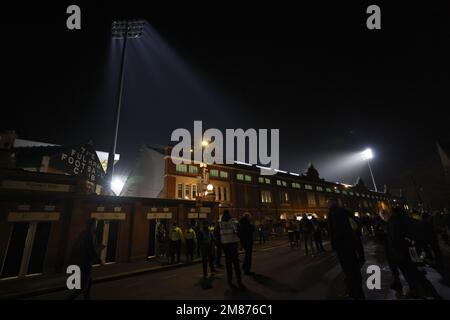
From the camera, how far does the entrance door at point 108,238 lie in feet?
40.0

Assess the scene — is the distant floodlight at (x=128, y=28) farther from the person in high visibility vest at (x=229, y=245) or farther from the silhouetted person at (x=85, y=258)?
the person in high visibility vest at (x=229, y=245)

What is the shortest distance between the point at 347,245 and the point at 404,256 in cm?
153

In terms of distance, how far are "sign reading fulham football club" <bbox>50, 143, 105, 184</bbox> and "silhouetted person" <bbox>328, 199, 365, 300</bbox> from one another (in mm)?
16428

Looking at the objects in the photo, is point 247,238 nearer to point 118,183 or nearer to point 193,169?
point 193,169

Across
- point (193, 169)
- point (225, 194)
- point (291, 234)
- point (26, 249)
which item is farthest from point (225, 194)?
point (26, 249)

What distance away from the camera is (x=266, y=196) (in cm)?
3725

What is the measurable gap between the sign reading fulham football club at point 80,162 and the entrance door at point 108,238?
4658mm

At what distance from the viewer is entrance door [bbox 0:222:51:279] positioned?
916 centimetres

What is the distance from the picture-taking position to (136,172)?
30812 mm

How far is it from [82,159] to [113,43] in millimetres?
12283

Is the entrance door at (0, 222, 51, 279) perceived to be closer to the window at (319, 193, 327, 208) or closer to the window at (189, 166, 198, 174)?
the window at (189, 166, 198, 174)

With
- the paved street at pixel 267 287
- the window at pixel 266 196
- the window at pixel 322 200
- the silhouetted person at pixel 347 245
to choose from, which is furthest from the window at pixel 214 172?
the window at pixel 322 200
